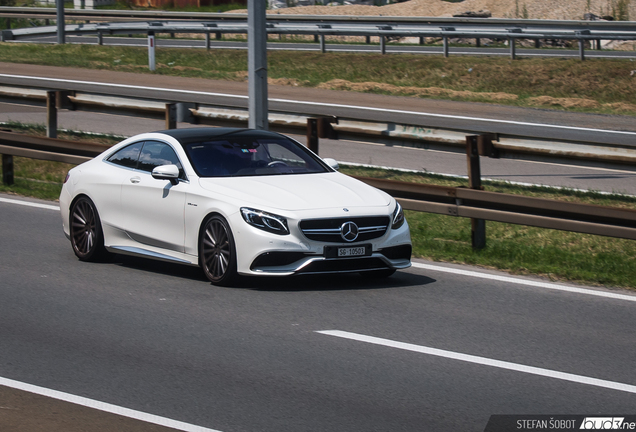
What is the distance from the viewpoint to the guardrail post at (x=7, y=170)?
15094 millimetres

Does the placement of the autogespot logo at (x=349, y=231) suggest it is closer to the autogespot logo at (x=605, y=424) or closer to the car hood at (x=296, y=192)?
the car hood at (x=296, y=192)

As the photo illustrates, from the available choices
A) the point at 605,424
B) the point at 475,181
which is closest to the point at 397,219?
the point at 475,181

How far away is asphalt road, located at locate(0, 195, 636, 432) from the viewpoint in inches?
228

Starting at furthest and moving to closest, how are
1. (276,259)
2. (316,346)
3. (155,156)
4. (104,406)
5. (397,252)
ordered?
(155,156) → (397,252) → (276,259) → (316,346) → (104,406)

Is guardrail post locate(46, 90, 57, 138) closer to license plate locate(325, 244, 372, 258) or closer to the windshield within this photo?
the windshield

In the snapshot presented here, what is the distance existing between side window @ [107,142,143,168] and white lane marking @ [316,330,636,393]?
3740 millimetres

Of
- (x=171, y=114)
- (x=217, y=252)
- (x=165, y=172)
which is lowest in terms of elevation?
(x=217, y=252)

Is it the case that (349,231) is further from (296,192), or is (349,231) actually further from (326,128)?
(326,128)

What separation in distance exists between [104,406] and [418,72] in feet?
76.1

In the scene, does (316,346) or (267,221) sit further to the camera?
(267,221)

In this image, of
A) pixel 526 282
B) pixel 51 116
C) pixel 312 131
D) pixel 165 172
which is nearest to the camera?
pixel 165 172

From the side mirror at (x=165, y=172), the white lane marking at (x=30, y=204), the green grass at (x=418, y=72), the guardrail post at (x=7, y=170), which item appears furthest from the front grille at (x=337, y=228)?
the green grass at (x=418, y=72)

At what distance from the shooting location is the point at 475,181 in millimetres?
11062

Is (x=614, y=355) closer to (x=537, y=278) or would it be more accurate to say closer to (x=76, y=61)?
(x=537, y=278)
